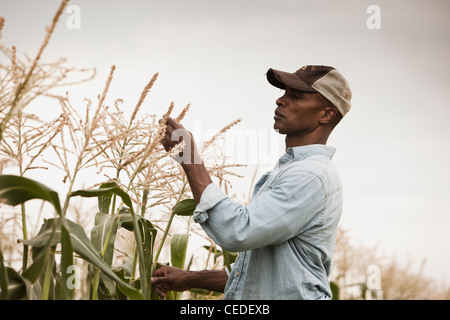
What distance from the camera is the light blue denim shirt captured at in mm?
2318

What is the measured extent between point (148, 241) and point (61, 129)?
788 mm

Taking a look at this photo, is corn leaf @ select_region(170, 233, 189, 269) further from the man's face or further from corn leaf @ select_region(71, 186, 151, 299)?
the man's face

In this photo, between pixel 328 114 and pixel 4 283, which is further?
pixel 328 114

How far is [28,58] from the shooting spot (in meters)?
1.84

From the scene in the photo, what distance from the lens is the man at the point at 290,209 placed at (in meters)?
2.33

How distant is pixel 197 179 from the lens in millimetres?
2414

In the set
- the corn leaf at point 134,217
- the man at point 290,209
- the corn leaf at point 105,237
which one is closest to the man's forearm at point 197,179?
the man at point 290,209

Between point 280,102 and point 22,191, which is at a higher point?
point 280,102

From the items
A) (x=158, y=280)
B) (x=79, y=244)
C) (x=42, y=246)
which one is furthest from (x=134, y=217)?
(x=158, y=280)

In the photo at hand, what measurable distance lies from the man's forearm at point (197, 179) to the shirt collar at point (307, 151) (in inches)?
23.3

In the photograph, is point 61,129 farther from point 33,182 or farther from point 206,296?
point 206,296

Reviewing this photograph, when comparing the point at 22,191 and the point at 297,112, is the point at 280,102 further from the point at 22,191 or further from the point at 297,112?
the point at 22,191

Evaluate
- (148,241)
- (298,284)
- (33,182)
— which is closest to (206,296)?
(148,241)

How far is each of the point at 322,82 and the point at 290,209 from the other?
2.87 feet
